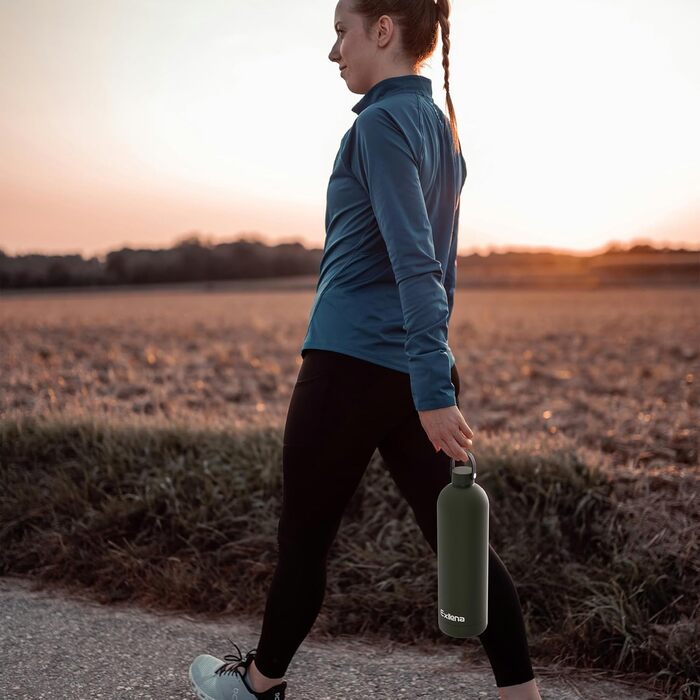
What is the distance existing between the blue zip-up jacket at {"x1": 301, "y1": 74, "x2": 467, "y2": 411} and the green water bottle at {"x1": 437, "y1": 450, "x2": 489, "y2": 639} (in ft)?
0.92

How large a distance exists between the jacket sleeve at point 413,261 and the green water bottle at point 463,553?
0.27 metres

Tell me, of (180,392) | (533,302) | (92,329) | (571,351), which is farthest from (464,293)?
(180,392)

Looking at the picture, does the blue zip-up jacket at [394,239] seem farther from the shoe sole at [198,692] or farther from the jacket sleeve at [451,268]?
the shoe sole at [198,692]

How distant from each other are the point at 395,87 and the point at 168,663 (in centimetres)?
227

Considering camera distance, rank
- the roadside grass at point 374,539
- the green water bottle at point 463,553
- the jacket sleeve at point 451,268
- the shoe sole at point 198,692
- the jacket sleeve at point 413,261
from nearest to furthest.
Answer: the jacket sleeve at point 413,261, the green water bottle at point 463,553, the jacket sleeve at point 451,268, the shoe sole at point 198,692, the roadside grass at point 374,539

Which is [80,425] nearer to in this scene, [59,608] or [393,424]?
[59,608]

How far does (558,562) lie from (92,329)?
59.0 feet

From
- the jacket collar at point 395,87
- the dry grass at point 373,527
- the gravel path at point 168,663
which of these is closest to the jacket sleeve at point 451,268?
the jacket collar at point 395,87

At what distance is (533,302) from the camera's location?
3591 cm

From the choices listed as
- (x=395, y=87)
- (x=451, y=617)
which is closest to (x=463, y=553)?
(x=451, y=617)

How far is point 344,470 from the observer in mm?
2268

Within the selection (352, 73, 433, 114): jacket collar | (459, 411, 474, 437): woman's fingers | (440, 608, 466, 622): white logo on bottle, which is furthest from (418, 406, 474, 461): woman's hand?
(352, 73, 433, 114): jacket collar

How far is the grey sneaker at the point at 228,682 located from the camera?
97.3 inches

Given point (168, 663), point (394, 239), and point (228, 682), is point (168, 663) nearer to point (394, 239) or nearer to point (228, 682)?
point (228, 682)
